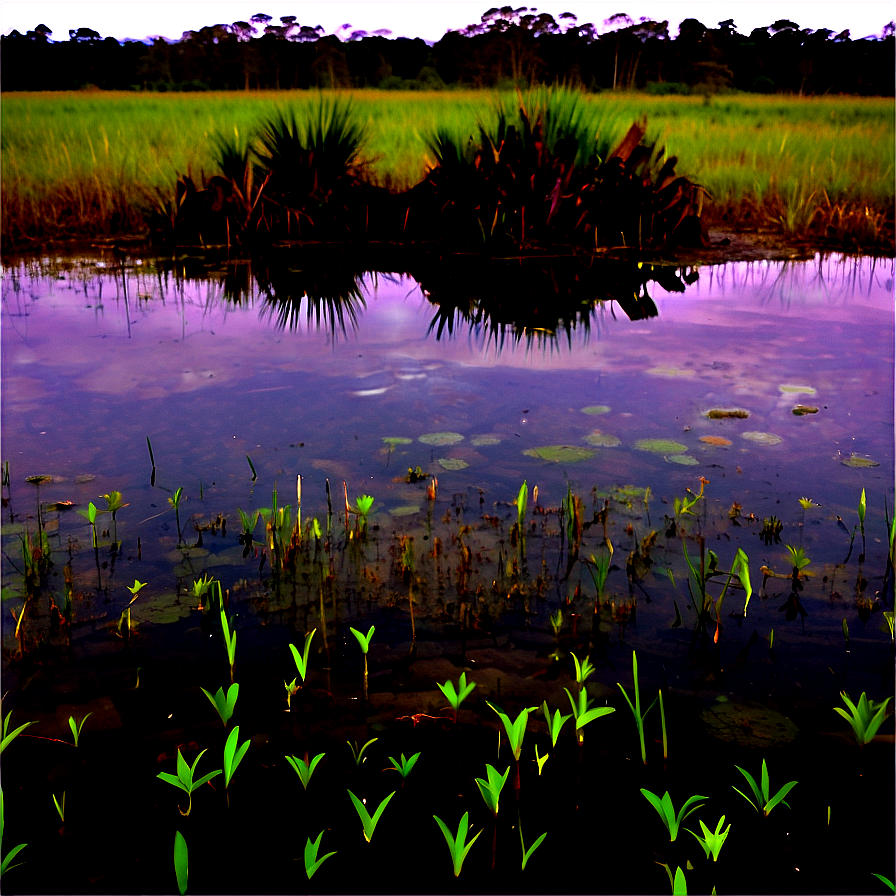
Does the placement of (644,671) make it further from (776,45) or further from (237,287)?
(776,45)

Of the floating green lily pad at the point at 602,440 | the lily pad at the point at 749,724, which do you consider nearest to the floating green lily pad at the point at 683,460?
the floating green lily pad at the point at 602,440

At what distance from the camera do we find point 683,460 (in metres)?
2.96

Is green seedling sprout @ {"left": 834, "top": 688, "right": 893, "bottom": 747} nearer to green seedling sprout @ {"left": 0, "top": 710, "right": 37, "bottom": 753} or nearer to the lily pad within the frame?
the lily pad

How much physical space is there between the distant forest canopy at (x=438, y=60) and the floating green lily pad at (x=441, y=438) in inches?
1078

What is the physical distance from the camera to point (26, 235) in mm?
7418

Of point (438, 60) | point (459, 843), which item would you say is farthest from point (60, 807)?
point (438, 60)

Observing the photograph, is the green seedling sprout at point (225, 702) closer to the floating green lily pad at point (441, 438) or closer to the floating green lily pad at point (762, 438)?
the floating green lily pad at point (441, 438)

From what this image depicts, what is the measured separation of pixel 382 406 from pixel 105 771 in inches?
84.7

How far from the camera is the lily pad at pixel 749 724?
1.68 metres

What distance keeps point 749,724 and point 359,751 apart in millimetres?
782

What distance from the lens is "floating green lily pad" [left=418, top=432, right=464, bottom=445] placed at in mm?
3146

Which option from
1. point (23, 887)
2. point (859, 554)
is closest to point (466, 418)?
point (859, 554)

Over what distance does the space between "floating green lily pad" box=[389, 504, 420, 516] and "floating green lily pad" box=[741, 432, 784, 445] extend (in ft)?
4.33

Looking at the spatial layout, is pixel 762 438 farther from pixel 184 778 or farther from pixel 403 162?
pixel 403 162
